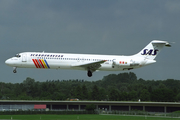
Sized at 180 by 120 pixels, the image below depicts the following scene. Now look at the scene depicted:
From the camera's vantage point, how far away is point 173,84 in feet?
557

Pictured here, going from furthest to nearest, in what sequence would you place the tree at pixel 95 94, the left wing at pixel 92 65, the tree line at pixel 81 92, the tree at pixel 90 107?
the tree at pixel 95 94 < the tree line at pixel 81 92 < the tree at pixel 90 107 < the left wing at pixel 92 65

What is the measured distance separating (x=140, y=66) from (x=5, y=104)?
61.4m

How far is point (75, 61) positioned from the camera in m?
57.7

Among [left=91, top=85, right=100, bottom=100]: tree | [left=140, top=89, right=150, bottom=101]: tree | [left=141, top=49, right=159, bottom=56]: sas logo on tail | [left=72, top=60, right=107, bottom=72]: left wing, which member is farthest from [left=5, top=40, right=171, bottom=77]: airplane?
[left=91, top=85, right=100, bottom=100]: tree

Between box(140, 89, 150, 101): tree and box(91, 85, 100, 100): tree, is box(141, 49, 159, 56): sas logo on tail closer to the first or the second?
box(140, 89, 150, 101): tree

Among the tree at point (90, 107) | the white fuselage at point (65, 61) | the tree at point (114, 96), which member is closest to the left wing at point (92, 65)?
the white fuselage at point (65, 61)

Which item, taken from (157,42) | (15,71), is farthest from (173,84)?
(15,71)

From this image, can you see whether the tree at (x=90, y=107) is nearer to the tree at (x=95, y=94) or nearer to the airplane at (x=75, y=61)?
the tree at (x=95, y=94)

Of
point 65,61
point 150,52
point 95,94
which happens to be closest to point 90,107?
point 95,94

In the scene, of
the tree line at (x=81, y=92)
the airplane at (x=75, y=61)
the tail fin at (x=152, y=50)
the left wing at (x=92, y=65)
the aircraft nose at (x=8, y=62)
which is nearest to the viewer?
the left wing at (x=92, y=65)

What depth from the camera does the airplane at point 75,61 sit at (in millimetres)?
57219

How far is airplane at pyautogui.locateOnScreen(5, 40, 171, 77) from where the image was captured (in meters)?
57.2

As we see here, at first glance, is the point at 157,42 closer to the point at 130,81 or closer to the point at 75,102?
the point at 75,102

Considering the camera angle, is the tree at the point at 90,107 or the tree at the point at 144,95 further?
the tree at the point at 144,95
